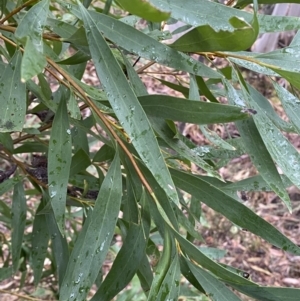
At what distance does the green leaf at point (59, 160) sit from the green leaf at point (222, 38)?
0.64ft

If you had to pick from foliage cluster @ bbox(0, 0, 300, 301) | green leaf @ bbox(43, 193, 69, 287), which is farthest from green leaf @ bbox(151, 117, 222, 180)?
green leaf @ bbox(43, 193, 69, 287)

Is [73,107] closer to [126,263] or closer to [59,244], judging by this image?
[126,263]

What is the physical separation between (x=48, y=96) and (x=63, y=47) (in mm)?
256

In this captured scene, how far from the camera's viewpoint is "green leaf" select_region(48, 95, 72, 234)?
24.5 inches

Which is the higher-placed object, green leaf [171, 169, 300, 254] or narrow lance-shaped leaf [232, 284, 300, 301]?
green leaf [171, 169, 300, 254]

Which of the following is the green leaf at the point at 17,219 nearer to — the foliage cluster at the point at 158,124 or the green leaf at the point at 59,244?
the green leaf at the point at 59,244

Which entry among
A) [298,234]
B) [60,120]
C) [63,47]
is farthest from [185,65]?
[298,234]

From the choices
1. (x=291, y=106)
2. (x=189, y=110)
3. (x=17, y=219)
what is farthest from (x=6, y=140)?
(x=291, y=106)

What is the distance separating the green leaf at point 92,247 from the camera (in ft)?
1.96

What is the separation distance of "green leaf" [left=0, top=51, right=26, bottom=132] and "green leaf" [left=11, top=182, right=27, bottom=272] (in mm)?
393

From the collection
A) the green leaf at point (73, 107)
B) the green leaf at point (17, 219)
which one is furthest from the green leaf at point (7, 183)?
the green leaf at point (73, 107)

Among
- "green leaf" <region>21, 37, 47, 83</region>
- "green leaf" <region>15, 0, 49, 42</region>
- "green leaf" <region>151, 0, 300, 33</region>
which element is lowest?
"green leaf" <region>15, 0, 49, 42</region>

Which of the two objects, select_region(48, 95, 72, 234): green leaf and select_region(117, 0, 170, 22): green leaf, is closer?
select_region(117, 0, 170, 22): green leaf

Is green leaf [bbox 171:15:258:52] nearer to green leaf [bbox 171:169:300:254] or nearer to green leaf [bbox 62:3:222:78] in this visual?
green leaf [bbox 62:3:222:78]
